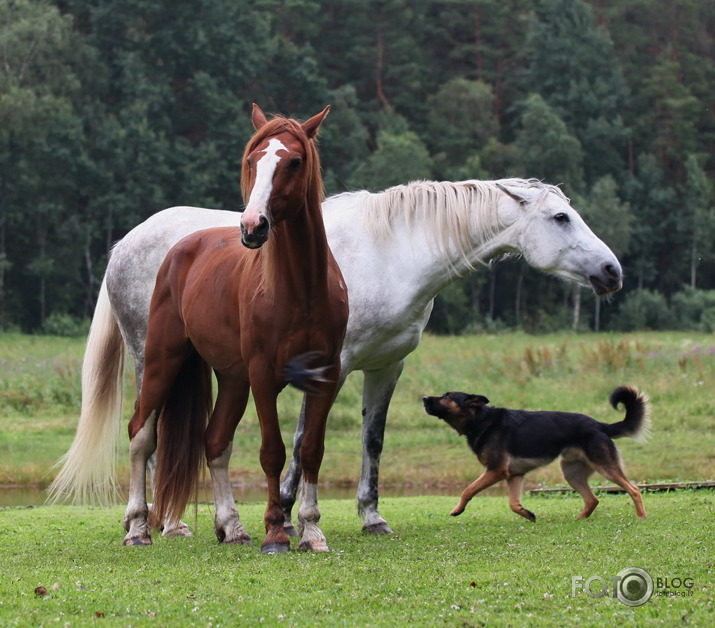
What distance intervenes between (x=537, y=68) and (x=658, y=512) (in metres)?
65.6

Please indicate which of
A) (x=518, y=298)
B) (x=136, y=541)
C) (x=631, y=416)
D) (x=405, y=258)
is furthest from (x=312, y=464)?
(x=518, y=298)

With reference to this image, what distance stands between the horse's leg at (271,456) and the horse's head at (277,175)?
108cm

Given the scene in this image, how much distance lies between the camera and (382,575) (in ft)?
21.2

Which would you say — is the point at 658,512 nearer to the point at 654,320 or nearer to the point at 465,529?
the point at 465,529

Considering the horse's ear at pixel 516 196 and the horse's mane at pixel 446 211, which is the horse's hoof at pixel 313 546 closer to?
the horse's mane at pixel 446 211

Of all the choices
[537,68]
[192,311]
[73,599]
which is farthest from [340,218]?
[537,68]

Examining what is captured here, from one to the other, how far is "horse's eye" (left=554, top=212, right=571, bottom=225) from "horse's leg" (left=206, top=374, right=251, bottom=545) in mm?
2723

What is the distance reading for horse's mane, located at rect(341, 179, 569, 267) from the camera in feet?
30.5

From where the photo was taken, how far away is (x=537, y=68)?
7200 centimetres

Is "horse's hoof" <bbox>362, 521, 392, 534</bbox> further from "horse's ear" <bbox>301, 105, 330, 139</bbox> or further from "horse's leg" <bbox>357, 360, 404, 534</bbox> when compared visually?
"horse's ear" <bbox>301, 105, 330, 139</bbox>

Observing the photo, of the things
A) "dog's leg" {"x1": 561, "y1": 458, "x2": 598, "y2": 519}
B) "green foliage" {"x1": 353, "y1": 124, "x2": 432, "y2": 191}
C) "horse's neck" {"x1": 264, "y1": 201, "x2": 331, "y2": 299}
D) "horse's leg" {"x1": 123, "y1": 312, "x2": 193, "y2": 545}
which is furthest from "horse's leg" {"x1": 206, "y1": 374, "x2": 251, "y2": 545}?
"green foliage" {"x1": 353, "y1": 124, "x2": 432, "y2": 191}

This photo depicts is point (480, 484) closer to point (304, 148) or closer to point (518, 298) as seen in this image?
point (304, 148)

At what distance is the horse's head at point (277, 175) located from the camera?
265 inches

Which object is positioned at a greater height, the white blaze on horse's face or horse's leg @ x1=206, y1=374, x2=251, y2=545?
the white blaze on horse's face
